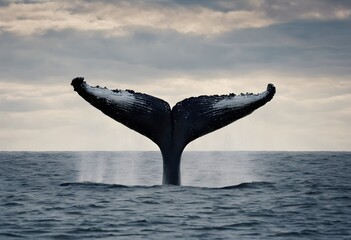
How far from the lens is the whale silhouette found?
14078 mm

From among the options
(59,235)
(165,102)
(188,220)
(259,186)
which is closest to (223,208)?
(188,220)

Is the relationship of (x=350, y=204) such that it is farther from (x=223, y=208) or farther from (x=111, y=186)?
(x=111, y=186)

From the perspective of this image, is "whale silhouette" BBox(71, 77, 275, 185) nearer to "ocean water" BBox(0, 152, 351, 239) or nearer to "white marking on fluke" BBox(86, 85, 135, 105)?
"white marking on fluke" BBox(86, 85, 135, 105)

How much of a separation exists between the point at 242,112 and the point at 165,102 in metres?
1.63

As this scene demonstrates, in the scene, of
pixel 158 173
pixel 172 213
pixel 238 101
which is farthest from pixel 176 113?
pixel 158 173

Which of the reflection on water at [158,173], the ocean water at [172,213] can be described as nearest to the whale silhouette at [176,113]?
the ocean water at [172,213]

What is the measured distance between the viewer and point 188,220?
12.1 meters

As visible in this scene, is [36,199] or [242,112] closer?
[242,112]

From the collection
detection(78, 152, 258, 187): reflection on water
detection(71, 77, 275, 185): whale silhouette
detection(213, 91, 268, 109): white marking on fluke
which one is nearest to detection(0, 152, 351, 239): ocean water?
detection(71, 77, 275, 185): whale silhouette

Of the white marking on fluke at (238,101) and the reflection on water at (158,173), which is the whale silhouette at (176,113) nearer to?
the white marking on fluke at (238,101)

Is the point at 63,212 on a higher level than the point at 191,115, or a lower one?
lower

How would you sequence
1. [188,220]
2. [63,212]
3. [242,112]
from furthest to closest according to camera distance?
[242,112], [63,212], [188,220]

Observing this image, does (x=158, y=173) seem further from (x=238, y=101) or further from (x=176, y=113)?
(x=238, y=101)

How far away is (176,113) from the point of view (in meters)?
14.5
